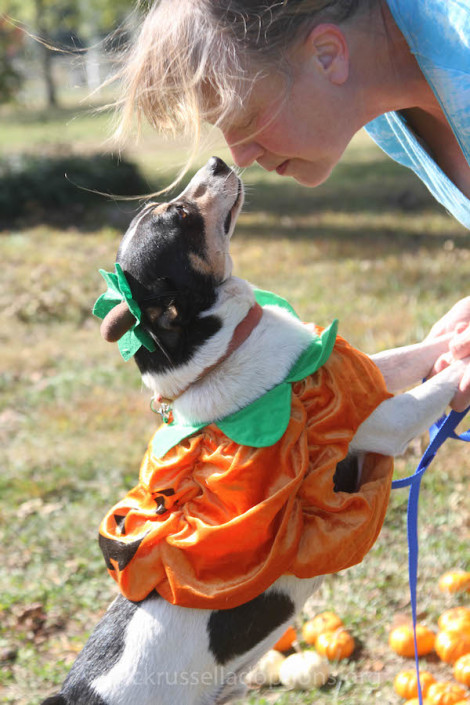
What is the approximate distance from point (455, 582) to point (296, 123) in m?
2.09

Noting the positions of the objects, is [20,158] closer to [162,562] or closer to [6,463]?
[6,463]

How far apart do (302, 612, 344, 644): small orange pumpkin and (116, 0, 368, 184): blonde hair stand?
6.72 ft

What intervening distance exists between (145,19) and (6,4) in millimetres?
16863

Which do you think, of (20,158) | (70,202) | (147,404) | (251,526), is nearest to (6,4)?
(20,158)

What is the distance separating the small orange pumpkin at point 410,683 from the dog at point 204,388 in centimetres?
62

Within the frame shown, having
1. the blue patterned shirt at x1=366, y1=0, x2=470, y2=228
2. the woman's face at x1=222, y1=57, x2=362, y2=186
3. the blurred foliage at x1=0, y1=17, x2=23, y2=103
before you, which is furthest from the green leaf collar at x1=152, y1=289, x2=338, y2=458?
the blurred foliage at x1=0, y1=17, x2=23, y2=103

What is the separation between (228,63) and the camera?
243 cm

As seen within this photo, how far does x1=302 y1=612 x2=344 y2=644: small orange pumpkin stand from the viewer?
10.6 ft

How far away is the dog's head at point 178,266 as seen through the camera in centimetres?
272

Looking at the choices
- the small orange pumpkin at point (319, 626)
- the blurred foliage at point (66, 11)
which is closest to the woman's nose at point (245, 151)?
the small orange pumpkin at point (319, 626)

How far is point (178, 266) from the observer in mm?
2781

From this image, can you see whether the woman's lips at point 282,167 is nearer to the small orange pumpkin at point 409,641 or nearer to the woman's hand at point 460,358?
the woman's hand at point 460,358

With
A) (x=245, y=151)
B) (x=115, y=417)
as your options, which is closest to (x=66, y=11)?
(x=115, y=417)

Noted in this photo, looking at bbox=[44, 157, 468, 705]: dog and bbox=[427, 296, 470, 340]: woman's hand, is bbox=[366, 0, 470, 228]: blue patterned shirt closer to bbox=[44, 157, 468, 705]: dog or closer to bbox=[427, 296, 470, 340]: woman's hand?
bbox=[427, 296, 470, 340]: woman's hand
